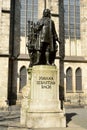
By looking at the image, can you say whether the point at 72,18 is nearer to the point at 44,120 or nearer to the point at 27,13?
the point at 27,13

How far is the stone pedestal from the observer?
9320 millimetres

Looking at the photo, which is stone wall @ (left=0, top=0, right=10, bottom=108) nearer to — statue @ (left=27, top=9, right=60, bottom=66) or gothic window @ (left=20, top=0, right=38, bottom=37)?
gothic window @ (left=20, top=0, right=38, bottom=37)

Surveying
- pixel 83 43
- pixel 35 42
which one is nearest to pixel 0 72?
pixel 83 43

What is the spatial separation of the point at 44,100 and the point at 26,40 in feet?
56.9

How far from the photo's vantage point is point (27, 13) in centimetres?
2723

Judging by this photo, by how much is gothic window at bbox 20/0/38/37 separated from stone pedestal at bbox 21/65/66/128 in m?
17.4

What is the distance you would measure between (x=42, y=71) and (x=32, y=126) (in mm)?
1900

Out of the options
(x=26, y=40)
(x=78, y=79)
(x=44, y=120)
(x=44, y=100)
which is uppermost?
(x=26, y=40)

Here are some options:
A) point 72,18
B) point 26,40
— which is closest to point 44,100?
point 26,40

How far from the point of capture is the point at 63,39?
2778 centimetres

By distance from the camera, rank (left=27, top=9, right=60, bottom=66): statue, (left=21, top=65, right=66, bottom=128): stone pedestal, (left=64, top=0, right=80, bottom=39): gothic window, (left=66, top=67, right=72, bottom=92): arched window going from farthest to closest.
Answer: (left=64, top=0, right=80, bottom=39): gothic window → (left=66, top=67, right=72, bottom=92): arched window → (left=27, top=9, right=60, bottom=66): statue → (left=21, top=65, right=66, bottom=128): stone pedestal

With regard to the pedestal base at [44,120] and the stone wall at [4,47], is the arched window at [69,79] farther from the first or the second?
the pedestal base at [44,120]

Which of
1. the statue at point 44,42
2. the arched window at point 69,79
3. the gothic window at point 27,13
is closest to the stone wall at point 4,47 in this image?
the gothic window at point 27,13

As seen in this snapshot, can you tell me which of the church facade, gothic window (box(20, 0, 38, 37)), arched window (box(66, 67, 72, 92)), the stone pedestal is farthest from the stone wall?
the stone pedestal
